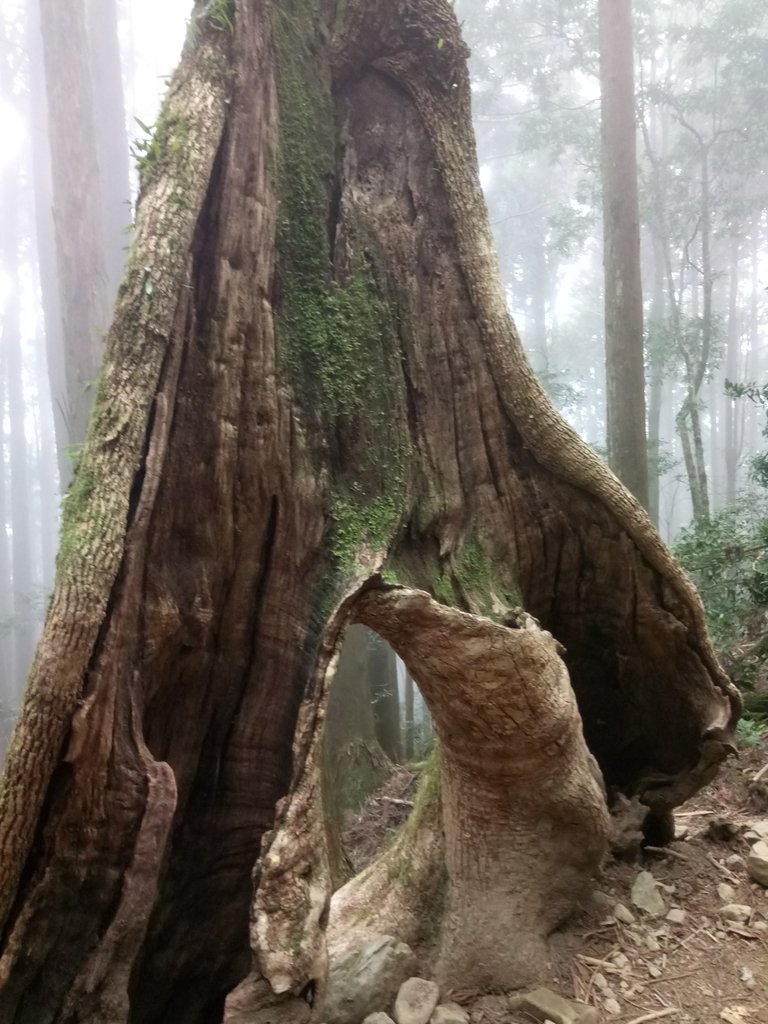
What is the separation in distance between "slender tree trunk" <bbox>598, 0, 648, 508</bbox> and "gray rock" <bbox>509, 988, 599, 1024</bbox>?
606 centimetres

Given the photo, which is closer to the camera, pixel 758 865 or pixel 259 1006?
pixel 259 1006

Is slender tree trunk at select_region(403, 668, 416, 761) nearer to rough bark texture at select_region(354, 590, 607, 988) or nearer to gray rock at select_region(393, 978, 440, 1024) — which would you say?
rough bark texture at select_region(354, 590, 607, 988)

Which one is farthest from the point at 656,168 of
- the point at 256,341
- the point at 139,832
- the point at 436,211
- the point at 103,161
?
the point at 139,832

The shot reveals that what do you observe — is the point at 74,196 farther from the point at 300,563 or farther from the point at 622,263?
the point at 300,563

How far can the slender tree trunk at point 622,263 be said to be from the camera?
8344mm

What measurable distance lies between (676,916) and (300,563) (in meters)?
2.21

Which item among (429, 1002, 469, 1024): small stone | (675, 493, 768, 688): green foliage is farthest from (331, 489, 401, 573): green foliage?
(675, 493, 768, 688): green foliage

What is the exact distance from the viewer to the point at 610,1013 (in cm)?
278

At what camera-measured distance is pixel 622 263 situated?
8883 mm

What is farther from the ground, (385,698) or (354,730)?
(354,730)

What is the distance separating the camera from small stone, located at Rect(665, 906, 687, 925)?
3293 millimetres

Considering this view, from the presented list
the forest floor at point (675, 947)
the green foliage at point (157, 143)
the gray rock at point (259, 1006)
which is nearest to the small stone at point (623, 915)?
the forest floor at point (675, 947)

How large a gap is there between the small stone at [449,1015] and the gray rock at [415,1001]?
0.02 m

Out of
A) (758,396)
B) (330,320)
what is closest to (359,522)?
(330,320)
